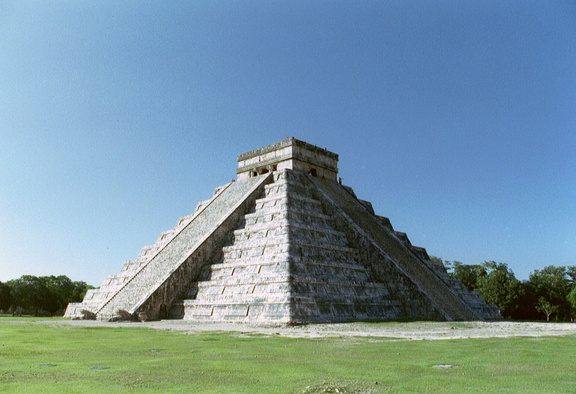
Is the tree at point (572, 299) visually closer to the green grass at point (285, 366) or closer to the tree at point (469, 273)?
the tree at point (469, 273)

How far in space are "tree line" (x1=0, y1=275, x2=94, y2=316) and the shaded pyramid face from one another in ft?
108

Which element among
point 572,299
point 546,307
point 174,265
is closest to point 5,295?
point 174,265

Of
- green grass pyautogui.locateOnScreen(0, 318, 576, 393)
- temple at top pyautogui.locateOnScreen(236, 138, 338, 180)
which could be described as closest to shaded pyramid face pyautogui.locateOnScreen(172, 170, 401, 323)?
temple at top pyautogui.locateOnScreen(236, 138, 338, 180)

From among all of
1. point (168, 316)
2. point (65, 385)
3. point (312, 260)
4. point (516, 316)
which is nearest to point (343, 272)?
point (312, 260)

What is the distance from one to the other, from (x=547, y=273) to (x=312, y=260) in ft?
165

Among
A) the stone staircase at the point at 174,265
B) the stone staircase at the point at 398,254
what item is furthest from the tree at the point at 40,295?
the stone staircase at the point at 398,254

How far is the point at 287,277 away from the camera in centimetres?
1945

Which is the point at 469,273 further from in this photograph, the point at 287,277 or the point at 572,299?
the point at 287,277

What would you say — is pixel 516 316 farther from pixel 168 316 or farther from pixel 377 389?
pixel 377 389

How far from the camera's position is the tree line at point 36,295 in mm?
50156

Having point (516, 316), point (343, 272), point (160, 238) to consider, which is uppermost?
point (160, 238)

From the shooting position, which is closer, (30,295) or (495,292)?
(495,292)

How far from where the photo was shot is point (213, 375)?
652 centimetres

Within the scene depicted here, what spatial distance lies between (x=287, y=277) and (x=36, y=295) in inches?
1640
